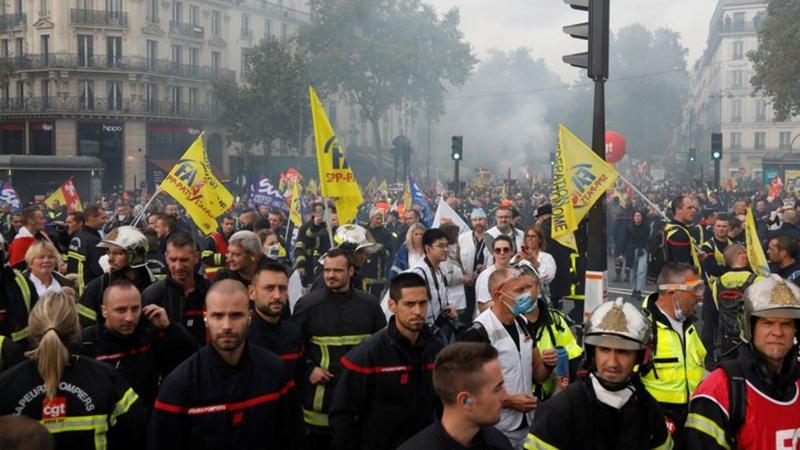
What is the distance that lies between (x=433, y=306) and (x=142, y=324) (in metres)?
3.13

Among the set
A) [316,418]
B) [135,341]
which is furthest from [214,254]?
[135,341]

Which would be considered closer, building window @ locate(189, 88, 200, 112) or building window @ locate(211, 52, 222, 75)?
building window @ locate(189, 88, 200, 112)

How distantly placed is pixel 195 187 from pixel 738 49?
81.7m

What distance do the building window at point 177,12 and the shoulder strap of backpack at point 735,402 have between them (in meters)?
54.8

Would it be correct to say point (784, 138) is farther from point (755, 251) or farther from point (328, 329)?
point (328, 329)

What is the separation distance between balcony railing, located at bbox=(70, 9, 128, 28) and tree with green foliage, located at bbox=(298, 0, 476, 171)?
11.1 m

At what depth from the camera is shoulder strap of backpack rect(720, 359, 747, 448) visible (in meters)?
3.51

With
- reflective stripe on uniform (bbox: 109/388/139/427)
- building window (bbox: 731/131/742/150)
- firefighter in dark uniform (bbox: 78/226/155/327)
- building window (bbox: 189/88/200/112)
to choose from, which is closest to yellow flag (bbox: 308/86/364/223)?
firefighter in dark uniform (bbox: 78/226/155/327)

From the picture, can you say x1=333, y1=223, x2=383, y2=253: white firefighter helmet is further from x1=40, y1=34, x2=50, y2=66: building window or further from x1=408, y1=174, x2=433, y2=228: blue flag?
x1=40, y1=34, x2=50, y2=66: building window

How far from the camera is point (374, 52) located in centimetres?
5628

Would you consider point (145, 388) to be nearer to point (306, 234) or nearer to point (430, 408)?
point (430, 408)

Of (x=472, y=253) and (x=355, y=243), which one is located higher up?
(x=355, y=243)

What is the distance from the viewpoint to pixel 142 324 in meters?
5.05

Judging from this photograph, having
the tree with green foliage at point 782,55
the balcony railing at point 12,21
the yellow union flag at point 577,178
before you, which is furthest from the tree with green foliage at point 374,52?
the yellow union flag at point 577,178
